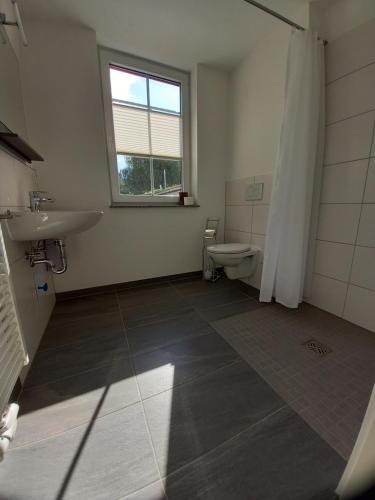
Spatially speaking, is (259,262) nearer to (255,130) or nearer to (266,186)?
(266,186)

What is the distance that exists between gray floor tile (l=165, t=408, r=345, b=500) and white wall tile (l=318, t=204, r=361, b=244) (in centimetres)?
Answer: 118

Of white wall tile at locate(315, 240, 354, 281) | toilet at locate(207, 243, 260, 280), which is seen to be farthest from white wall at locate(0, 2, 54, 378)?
white wall tile at locate(315, 240, 354, 281)

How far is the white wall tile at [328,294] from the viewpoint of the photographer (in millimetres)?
1453

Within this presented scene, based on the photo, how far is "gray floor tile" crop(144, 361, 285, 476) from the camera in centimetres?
72

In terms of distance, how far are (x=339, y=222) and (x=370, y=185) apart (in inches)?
10.8

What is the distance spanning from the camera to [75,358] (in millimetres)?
1146

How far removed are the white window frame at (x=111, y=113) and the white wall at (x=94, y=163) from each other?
3.6 inches

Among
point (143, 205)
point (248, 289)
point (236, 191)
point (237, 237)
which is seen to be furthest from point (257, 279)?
point (143, 205)

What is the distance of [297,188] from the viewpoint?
144 cm

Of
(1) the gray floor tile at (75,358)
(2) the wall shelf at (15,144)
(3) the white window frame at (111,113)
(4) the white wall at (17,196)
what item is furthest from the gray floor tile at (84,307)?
(2) the wall shelf at (15,144)

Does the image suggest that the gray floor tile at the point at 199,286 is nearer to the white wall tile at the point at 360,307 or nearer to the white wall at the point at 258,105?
the white wall tile at the point at 360,307

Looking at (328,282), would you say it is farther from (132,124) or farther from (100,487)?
(132,124)

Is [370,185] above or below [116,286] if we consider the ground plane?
above

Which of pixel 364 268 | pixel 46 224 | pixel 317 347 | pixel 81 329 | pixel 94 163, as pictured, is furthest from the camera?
pixel 94 163
